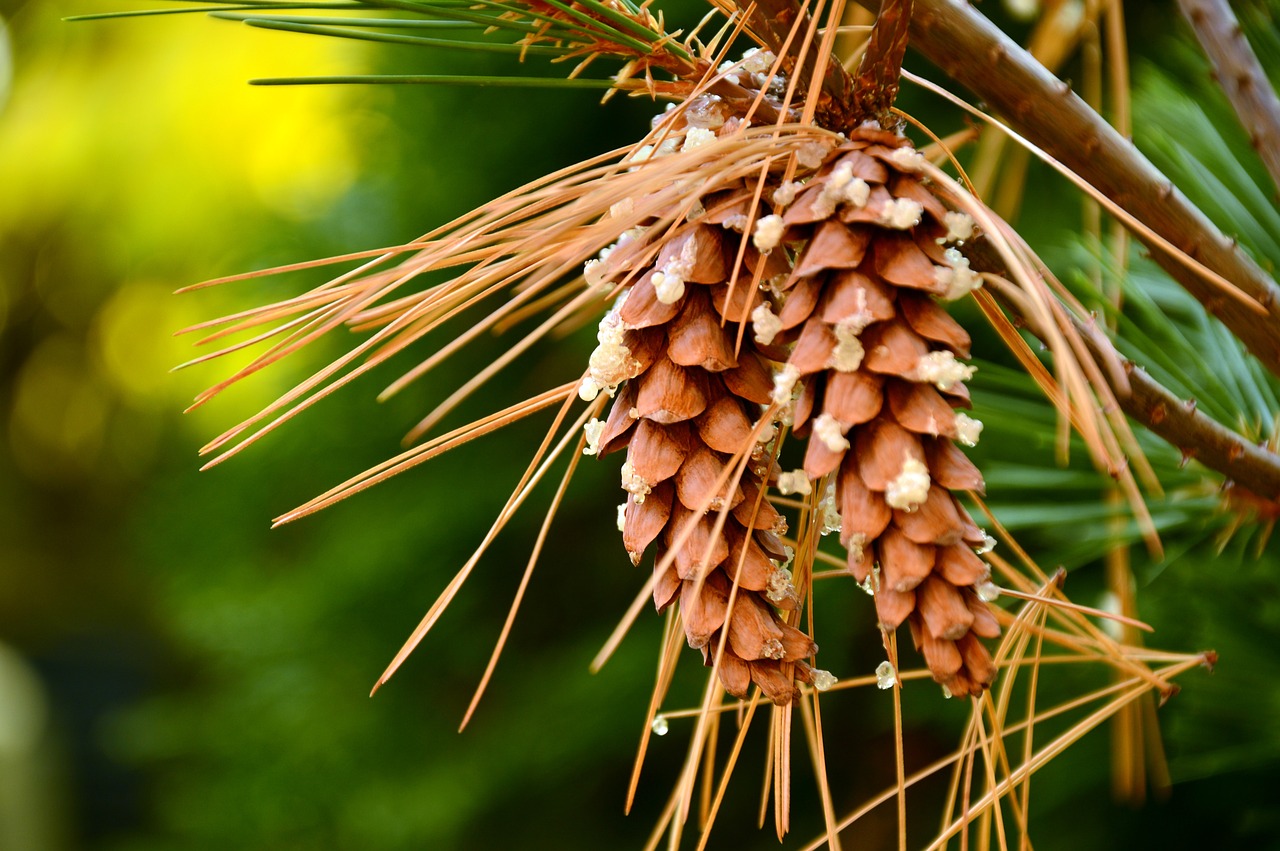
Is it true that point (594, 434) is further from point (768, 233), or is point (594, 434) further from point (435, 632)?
point (435, 632)

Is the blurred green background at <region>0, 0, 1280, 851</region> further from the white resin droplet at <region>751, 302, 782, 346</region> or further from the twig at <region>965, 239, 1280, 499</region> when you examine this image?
the white resin droplet at <region>751, 302, 782, 346</region>

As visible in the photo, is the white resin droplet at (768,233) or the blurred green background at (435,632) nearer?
the white resin droplet at (768,233)

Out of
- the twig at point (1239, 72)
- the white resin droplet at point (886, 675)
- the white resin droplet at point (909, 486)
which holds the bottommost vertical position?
the white resin droplet at point (886, 675)

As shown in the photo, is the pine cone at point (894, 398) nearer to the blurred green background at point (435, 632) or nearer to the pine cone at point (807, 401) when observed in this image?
the pine cone at point (807, 401)

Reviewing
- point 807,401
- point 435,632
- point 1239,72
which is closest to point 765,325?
point 807,401

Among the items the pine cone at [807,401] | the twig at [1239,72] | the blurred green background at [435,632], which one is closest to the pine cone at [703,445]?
the pine cone at [807,401]

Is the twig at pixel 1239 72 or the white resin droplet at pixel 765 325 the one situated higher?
the twig at pixel 1239 72

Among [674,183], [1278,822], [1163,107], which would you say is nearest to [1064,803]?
[1278,822]

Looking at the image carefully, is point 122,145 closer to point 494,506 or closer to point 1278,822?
point 494,506
